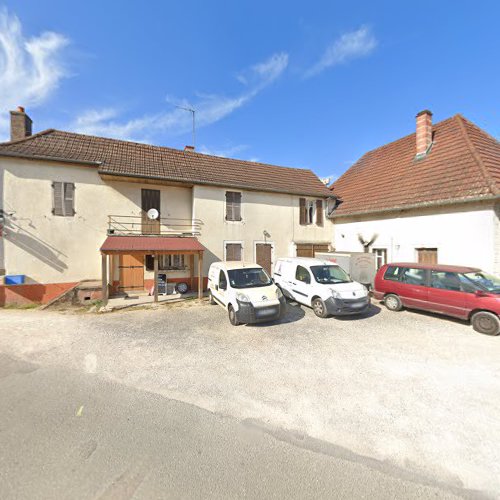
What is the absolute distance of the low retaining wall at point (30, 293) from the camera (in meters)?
9.70

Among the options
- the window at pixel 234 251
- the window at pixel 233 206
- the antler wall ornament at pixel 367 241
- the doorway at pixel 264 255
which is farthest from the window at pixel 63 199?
the antler wall ornament at pixel 367 241

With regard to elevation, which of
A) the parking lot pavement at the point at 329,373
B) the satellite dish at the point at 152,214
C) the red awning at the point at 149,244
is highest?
the satellite dish at the point at 152,214

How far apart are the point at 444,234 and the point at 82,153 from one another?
53.5 ft

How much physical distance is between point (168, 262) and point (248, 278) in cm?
584

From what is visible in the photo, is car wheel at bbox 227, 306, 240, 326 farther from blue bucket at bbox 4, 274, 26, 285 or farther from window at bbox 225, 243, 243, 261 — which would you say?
blue bucket at bbox 4, 274, 26, 285

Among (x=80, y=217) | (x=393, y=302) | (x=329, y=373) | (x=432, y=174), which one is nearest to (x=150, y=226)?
(x=80, y=217)

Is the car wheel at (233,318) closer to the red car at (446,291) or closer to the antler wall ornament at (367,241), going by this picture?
the red car at (446,291)

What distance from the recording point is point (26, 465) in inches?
98.8

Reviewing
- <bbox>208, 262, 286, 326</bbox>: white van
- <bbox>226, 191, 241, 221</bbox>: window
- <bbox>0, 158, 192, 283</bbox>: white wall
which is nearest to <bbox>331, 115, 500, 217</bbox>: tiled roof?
<bbox>226, 191, 241, 221</bbox>: window

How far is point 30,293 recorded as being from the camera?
10047mm

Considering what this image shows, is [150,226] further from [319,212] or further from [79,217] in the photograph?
[319,212]

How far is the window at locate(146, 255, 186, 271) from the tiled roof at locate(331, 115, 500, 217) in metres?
9.61

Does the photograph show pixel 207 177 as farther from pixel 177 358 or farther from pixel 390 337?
pixel 390 337

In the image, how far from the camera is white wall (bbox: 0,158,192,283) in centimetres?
995
